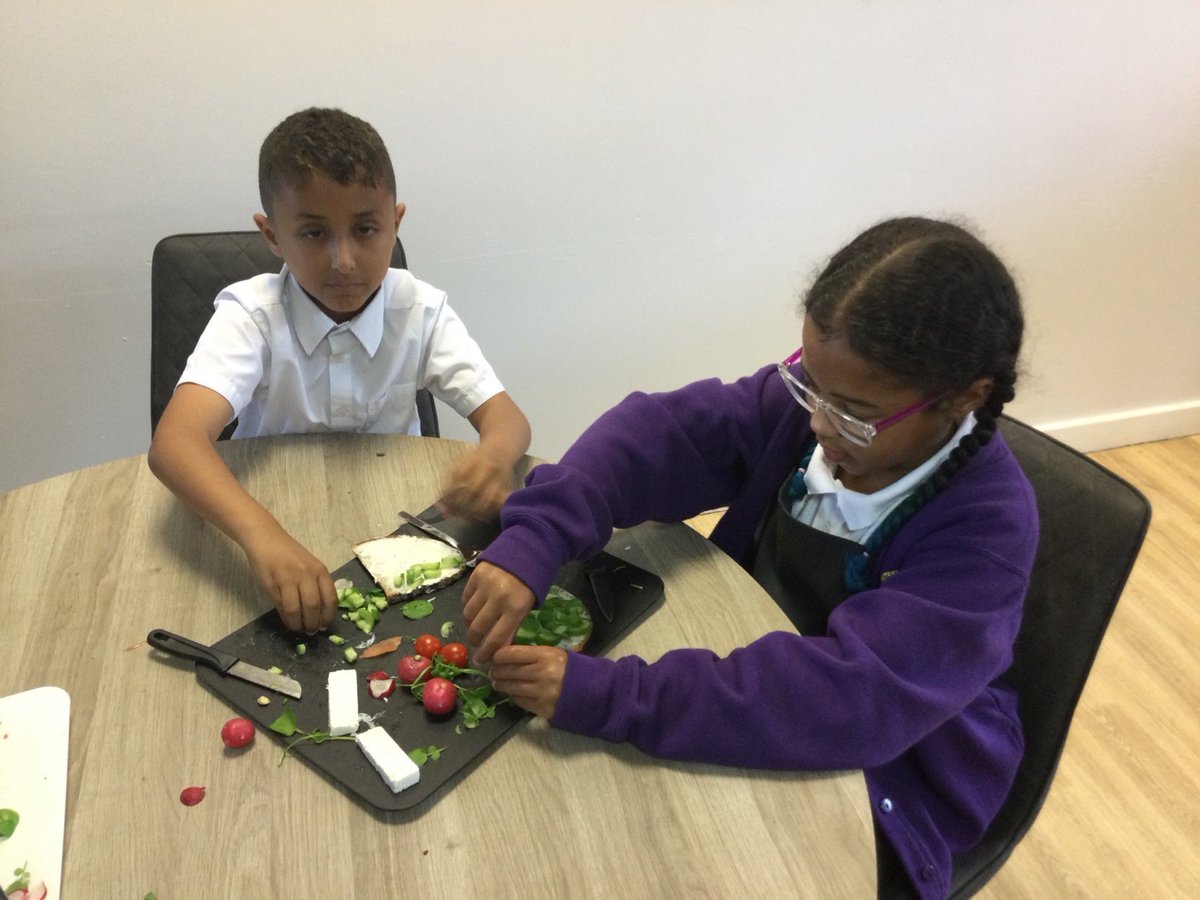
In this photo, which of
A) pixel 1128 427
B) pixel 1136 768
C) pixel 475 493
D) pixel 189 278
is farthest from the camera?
pixel 1128 427

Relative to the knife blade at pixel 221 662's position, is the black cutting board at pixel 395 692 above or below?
below

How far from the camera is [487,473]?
3.56ft

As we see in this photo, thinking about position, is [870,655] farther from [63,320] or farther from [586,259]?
[63,320]

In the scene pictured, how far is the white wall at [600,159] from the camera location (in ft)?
5.03

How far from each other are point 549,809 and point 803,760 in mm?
225

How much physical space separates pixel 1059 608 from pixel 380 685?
2.40ft

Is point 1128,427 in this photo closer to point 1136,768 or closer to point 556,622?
point 1136,768

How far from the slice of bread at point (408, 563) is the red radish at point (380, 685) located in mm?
111

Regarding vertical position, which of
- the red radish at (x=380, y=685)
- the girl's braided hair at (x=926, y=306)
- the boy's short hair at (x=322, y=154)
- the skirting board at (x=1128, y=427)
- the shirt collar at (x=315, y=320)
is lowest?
the skirting board at (x=1128, y=427)

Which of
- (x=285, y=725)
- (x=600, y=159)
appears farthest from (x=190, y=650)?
(x=600, y=159)

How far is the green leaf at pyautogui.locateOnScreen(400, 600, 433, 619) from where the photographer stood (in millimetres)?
917

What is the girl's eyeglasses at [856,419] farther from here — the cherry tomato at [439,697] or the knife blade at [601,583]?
the cherry tomato at [439,697]

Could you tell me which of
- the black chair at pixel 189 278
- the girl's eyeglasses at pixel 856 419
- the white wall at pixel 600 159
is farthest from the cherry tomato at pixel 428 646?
the white wall at pixel 600 159

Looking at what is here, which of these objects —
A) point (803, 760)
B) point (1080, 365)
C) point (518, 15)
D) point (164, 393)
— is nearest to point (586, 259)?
point (518, 15)
